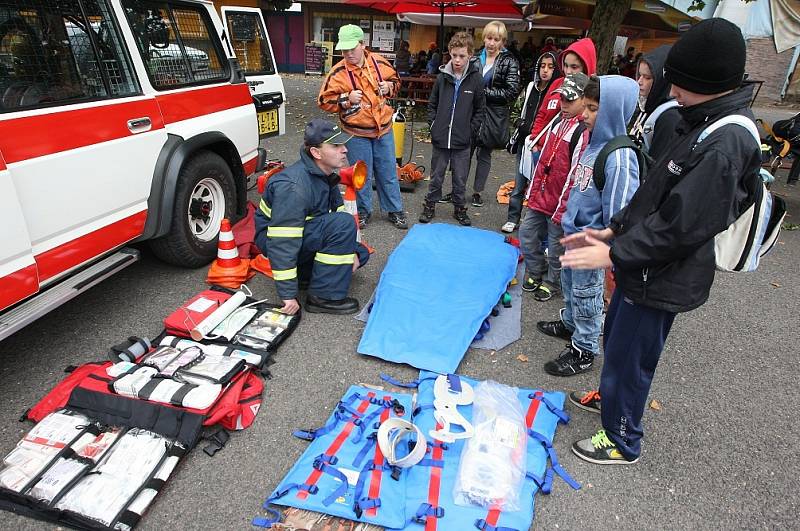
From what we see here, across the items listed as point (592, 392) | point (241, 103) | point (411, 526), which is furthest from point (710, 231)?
point (241, 103)

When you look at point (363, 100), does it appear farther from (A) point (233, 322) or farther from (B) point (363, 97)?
(A) point (233, 322)

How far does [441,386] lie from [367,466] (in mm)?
683

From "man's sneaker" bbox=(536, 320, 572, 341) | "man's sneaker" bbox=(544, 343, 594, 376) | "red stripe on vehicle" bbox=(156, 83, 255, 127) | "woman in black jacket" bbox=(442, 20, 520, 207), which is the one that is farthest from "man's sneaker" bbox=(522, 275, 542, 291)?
"red stripe on vehicle" bbox=(156, 83, 255, 127)

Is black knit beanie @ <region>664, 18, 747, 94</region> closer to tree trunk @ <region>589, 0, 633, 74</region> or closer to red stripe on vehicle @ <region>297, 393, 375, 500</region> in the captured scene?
red stripe on vehicle @ <region>297, 393, 375, 500</region>

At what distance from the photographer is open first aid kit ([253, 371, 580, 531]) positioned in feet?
6.98

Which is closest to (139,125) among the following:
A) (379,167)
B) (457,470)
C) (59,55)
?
(59,55)

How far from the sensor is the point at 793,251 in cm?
575

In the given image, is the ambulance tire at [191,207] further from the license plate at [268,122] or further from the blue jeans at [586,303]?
the blue jeans at [586,303]

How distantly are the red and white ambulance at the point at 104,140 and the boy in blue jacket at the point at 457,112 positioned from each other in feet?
6.95

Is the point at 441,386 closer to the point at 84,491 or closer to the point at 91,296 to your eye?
the point at 84,491

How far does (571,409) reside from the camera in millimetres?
2883

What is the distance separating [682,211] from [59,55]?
3336 mm

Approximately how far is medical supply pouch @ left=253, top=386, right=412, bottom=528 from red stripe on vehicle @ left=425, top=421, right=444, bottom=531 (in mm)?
118

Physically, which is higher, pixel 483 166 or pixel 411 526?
pixel 483 166
